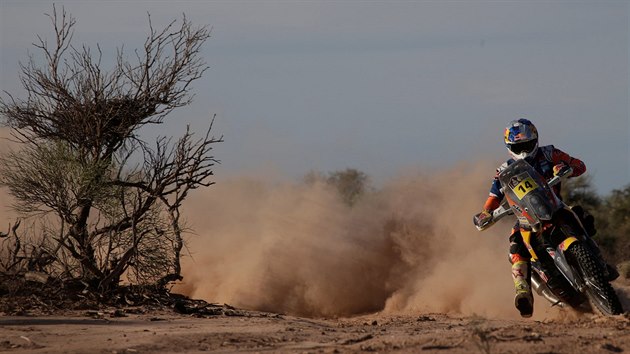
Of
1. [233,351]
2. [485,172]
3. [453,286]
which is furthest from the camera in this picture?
[485,172]

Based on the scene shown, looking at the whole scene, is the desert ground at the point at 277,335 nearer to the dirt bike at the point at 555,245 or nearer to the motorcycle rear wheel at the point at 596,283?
the motorcycle rear wheel at the point at 596,283

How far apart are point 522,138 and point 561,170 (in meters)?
0.55

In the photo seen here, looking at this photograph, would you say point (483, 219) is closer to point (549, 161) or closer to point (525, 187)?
point (525, 187)

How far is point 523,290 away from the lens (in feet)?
35.4

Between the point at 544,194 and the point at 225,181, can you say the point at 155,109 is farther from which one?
the point at 225,181

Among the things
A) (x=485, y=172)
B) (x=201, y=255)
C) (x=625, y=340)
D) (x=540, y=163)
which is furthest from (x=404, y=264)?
(x=625, y=340)

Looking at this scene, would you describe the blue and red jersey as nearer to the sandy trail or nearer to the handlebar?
the handlebar

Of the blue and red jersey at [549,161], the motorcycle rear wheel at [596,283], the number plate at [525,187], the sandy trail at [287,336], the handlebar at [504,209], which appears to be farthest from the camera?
the blue and red jersey at [549,161]

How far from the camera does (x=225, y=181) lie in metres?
22.8

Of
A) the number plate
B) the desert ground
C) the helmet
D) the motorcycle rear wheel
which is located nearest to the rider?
the helmet

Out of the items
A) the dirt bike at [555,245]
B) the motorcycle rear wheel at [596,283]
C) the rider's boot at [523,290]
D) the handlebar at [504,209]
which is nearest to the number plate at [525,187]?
the dirt bike at [555,245]

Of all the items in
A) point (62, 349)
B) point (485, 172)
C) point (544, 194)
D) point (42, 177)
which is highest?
point (485, 172)

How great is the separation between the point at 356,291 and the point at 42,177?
5.75 meters

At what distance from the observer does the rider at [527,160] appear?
1082 cm
